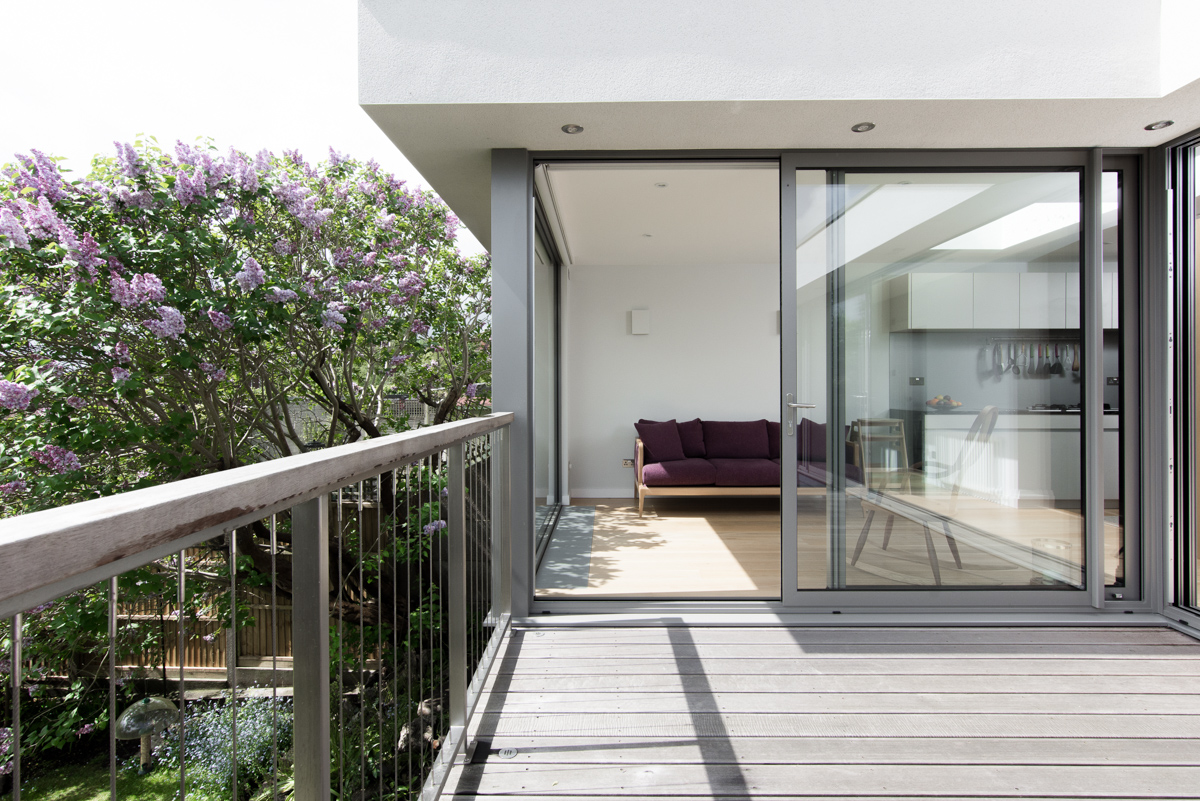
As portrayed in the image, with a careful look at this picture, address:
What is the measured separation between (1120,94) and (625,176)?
7.73 ft

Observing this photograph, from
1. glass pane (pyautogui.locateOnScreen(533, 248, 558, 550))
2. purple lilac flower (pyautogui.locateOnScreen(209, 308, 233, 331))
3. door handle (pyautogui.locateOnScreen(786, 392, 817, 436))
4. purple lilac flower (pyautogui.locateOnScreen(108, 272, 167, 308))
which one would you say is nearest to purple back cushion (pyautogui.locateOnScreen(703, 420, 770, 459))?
glass pane (pyautogui.locateOnScreen(533, 248, 558, 550))

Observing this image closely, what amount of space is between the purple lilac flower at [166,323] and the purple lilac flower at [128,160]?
29.2 inches

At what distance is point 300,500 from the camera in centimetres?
88

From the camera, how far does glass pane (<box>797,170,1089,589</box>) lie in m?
2.83

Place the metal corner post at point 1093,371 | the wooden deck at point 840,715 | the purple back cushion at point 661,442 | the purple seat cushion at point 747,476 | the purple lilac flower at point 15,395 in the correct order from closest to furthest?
the wooden deck at point 840,715, the metal corner post at point 1093,371, the purple lilac flower at point 15,395, the purple seat cushion at point 747,476, the purple back cushion at point 661,442

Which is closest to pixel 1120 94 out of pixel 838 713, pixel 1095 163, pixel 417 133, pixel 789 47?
pixel 1095 163

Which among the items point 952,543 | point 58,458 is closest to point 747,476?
point 952,543

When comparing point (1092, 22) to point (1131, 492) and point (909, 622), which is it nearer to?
point (1131, 492)

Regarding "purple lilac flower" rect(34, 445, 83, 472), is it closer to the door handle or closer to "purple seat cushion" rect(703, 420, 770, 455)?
the door handle

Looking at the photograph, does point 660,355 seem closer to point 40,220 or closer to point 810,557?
point 810,557

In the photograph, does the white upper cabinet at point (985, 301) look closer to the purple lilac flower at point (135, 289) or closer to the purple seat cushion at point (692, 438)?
the purple seat cushion at point (692, 438)

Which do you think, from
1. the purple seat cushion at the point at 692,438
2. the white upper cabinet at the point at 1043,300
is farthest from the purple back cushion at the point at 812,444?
the purple seat cushion at the point at 692,438

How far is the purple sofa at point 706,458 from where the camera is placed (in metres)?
5.51

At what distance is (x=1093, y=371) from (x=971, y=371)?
502 millimetres
